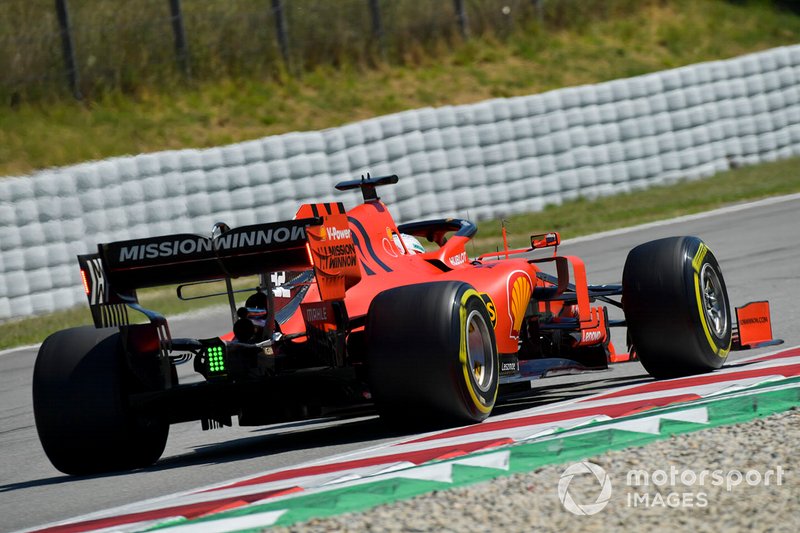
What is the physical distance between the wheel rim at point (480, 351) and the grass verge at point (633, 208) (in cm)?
951

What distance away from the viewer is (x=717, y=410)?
237 inches

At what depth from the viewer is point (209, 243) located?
6691mm

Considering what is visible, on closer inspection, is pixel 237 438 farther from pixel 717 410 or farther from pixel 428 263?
pixel 717 410

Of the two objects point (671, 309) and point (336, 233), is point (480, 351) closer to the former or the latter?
point (336, 233)

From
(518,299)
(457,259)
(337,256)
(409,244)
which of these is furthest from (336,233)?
(518,299)

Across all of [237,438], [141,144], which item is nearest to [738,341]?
[237,438]

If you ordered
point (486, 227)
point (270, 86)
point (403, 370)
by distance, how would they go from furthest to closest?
1. point (270, 86)
2. point (486, 227)
3. point (403, 370)

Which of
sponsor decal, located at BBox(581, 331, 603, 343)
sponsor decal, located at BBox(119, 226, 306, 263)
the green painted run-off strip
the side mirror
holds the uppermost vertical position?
sponsor decal, located at BBox(119, 226, 306, 263)

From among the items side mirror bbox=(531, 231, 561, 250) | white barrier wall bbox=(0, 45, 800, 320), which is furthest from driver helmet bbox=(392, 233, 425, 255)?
white barrier wall bbox=(0, 45, 800, 320)

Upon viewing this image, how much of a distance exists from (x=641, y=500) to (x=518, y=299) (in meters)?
3.45

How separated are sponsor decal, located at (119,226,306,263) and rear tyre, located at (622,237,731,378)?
236cm

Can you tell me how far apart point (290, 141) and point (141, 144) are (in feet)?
14.5

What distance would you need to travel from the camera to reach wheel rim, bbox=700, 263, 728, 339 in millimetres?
7992

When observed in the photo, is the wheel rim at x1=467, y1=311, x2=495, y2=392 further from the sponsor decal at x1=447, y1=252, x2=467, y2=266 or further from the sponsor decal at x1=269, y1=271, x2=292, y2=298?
the sponsor decal at x1=269, y1=271, x2=292, y2=298
